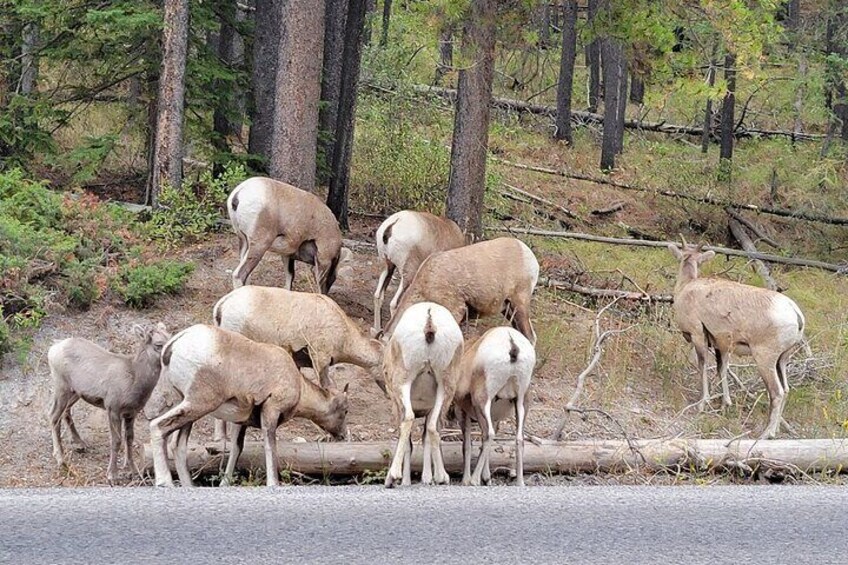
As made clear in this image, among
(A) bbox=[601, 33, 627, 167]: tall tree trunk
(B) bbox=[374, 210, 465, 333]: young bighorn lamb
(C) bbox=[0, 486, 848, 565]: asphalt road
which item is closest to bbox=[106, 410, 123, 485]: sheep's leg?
(C) bbox=[0, 486, 848, 565]: asphalt road

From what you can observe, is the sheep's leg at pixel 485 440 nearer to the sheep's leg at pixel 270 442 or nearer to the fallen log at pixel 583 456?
the fallen log at pixel 583 456

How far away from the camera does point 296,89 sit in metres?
15.0

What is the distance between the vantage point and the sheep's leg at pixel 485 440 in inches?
389

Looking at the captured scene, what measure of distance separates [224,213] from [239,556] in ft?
35.5

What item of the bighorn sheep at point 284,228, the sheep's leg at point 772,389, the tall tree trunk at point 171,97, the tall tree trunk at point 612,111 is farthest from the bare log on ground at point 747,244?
the tall tree trunk at point 171,97

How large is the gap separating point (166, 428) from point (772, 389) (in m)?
6.34

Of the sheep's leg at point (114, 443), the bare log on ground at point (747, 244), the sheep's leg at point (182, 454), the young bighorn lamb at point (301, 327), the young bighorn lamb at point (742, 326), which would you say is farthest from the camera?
the bare log on ground at point (747, 244)

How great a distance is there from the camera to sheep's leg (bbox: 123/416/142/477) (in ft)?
33.2

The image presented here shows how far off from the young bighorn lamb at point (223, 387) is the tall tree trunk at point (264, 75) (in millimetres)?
9465

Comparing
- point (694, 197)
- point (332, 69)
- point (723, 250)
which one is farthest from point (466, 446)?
point (694, 197)

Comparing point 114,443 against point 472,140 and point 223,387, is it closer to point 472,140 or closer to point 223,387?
point 223,387

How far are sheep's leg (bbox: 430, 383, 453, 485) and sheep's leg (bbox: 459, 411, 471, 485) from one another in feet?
0.65

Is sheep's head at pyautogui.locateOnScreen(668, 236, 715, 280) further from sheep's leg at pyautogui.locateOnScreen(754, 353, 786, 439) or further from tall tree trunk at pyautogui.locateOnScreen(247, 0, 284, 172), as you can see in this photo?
tall tree trunk at pyautogui.locateOnScreen(247, 0, 284, 172)

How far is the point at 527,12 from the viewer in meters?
15.0
